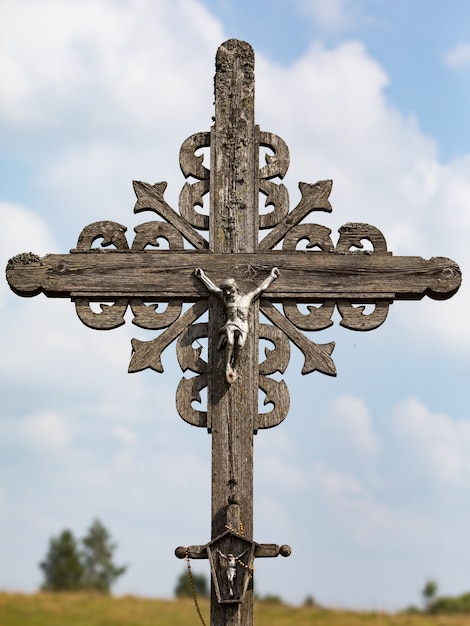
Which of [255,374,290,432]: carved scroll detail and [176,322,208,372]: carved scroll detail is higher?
[176,322,208,372]: carved scroll detail

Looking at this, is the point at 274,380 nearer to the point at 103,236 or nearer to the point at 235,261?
the point at 235,261

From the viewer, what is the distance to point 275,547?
283 inches

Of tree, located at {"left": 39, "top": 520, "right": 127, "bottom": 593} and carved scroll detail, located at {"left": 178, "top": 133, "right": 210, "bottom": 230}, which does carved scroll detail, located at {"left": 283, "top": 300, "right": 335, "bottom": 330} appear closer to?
carved scroll detail, located at {"left": 178, "top": 133, "right": 210, "bottom": 230}

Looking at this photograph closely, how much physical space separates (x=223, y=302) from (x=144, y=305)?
23.0 inches

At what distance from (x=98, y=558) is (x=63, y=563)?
338 centimetres

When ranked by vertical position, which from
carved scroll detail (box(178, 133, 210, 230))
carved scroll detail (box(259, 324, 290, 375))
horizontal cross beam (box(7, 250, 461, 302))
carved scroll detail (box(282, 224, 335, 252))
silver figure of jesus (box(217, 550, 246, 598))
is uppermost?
carved scroll detail (box(178, 133, 210, 230))

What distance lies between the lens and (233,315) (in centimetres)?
761

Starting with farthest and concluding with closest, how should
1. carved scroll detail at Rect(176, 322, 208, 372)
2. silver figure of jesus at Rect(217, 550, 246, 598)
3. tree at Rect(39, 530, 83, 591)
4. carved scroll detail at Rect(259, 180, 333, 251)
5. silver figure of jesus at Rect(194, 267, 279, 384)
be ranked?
1. tree at Rect(39, 530, 83, 591)
2. carved scroll detail at Rect(259, 180, 333, 251)
3. carved scroll detail at Rect(176, 322, 208, 372)
4. silver figure of jesus at Rect(194, 267, 279, 384)
5. silver figure of jesus at Rect(217, 550, 246, 598)

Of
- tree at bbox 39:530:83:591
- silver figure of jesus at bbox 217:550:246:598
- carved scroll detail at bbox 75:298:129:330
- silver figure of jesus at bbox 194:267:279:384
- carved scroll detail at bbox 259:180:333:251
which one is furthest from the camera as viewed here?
tree at bbox 39:530:83:591

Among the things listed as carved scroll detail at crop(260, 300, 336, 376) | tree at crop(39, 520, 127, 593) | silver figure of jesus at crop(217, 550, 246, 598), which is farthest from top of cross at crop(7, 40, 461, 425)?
tree at crop(39, 520, 127, 593)

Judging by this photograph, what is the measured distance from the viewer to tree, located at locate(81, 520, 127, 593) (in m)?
34.0

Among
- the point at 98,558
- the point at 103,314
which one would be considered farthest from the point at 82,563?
the point at 103,314

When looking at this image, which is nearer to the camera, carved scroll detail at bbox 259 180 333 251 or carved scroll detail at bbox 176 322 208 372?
carved scroll detail at bbox 176 322 208 372

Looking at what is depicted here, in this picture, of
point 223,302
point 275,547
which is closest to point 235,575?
point 275,547
